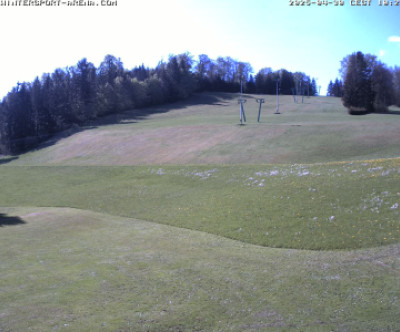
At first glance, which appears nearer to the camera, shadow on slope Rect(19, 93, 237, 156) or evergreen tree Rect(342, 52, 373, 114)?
evergreen tree Rect(342, 52, 373, 114)

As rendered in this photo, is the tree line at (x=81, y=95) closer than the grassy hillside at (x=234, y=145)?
No

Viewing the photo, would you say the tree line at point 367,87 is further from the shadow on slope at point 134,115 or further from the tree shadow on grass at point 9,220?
the tree shadow on grass at point 9,220

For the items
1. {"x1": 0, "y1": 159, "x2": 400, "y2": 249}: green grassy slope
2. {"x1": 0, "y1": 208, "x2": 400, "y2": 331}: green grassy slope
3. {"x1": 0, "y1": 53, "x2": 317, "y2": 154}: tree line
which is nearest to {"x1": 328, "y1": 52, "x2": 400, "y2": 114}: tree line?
{"x1": 0, "y1": 53, "x2": 317, "y2": 154}: tree line

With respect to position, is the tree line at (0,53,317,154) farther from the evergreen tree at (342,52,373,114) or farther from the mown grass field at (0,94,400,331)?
the mown grass field at (0,94,400,331)

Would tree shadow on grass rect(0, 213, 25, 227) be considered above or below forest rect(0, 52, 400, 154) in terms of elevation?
below

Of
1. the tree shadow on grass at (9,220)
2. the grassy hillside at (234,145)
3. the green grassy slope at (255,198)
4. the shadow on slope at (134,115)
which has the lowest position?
the tree shadow on grass at (9,220)

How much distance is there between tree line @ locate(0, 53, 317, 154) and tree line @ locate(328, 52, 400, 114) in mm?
27765

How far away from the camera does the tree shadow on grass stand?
2375 centimetres

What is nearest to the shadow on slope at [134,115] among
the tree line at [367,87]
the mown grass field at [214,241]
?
the mown grass field at [214,241]

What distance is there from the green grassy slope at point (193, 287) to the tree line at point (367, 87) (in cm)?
6098

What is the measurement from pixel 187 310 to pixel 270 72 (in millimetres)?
160751

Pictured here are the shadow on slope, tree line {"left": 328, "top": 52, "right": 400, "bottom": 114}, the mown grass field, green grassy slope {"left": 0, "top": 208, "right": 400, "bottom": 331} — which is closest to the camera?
green grassy slope {"left": 0, "top": 208, "right": 400, "bottom": 331}

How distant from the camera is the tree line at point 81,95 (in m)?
77.1

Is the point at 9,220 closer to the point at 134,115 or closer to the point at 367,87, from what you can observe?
the point at 367,87
